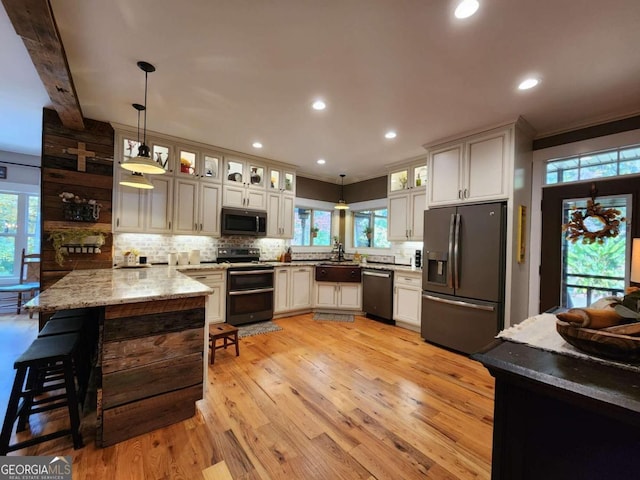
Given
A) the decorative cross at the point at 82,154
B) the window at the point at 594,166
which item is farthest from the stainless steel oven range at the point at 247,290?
the window at the point at 594,166

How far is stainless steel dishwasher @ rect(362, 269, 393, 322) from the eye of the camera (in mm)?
4344

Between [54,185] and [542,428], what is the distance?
4631 mm

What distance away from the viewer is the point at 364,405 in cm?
218

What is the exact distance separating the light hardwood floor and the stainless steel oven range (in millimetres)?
931

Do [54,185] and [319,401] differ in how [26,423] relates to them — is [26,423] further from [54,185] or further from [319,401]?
[54,185]

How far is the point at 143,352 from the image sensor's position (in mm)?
1784

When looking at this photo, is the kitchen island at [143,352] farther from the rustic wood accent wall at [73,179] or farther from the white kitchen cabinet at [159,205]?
the white kitchen cabinet at [159,205]

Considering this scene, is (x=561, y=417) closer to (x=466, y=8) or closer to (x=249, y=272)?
(x=466, y=8)

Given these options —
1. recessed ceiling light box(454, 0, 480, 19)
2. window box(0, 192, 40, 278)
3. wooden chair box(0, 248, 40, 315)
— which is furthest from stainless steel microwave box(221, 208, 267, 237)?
window box(0, 192, 40, 278)

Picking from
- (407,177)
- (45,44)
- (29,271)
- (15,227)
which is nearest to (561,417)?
(45,44)

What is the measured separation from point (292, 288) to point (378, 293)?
1462 millimetres

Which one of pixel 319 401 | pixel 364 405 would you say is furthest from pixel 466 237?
pixel 319 401

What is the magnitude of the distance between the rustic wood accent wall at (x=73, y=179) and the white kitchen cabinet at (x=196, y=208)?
30.8 inches

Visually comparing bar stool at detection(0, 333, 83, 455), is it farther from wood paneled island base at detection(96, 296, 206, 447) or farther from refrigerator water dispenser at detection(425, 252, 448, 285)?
refrigerator water dispenser at detection(425, 252, 448, 285)
